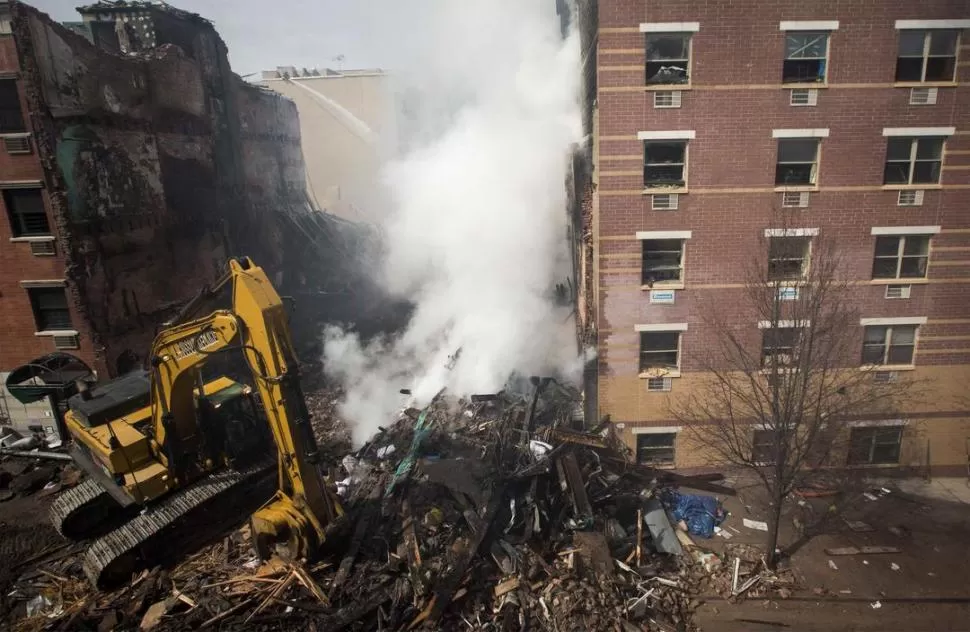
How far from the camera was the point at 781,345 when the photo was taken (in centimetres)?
1212

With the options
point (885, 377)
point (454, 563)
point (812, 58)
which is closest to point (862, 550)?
point (885, 377)

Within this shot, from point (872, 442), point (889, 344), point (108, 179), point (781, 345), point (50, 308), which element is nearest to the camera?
point (781, 345)

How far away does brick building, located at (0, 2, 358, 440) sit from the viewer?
15484mm

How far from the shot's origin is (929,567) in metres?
12.2

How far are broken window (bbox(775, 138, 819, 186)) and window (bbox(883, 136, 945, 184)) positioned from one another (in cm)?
184

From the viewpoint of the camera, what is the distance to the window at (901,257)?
47.0ft

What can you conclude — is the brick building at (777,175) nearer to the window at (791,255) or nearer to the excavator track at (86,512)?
the window at (791,255)

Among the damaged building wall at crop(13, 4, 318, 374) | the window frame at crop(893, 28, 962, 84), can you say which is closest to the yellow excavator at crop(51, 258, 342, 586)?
the damaged building wall at crop(13, 4, 318, 374)

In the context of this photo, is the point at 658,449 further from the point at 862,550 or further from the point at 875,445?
the point at 875,445

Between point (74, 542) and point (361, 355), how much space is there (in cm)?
1135

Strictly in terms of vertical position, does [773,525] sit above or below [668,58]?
below

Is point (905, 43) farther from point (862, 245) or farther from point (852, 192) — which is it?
point (862, 245)

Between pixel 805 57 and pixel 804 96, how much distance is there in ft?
3.01

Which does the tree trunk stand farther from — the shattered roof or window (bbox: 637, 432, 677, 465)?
the shattered roof
